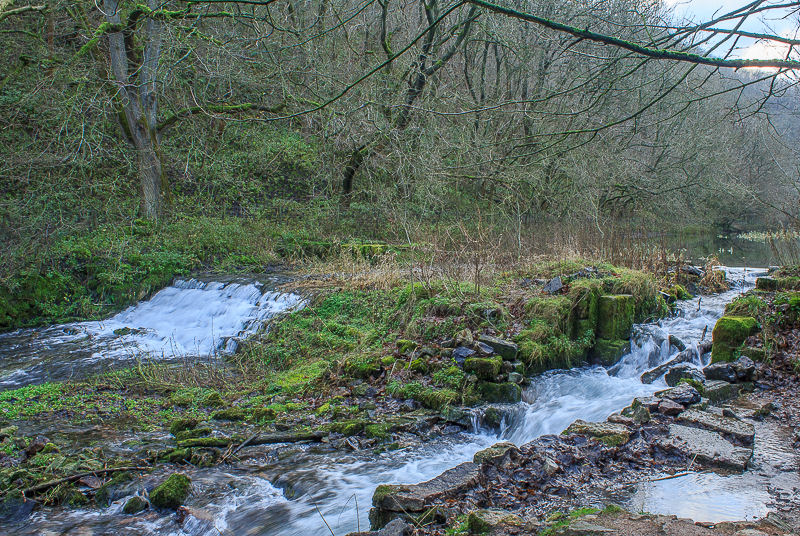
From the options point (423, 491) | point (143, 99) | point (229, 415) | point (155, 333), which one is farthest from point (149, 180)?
point (423, 491)

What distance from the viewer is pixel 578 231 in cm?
1145

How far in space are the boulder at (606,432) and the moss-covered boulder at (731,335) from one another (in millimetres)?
2854

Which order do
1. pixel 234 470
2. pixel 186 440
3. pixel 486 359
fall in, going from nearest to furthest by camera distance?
pixel 234 470, pixel 186 440, pixel 486 359

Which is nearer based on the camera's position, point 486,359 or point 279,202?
point 486,359

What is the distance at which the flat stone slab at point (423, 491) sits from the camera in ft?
11.1

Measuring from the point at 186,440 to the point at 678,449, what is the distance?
13.4 ft

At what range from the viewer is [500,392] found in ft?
19.9

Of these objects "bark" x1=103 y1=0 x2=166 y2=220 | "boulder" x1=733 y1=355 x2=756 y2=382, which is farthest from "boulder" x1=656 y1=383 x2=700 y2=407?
"bark" x1=103 y1=0 x2=166 y2=220

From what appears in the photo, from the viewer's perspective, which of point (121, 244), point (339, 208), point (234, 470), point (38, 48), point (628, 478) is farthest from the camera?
point (339, 208)

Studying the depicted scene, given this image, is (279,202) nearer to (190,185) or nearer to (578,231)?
(190,185)

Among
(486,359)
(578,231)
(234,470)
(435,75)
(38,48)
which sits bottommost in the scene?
(234,470)

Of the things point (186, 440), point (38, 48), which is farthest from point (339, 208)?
point (186, 440)

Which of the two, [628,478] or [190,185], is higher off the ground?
[190,185]

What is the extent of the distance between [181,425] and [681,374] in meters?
5.30
